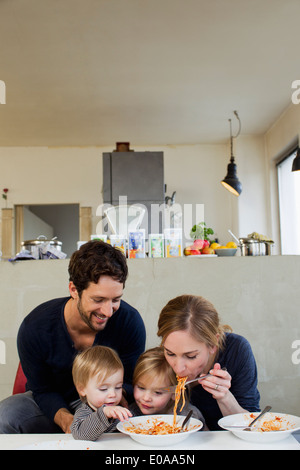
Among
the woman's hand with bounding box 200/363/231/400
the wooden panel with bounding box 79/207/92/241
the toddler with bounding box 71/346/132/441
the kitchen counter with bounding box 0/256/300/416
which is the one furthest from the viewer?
the wooden panel with bounding box 79/207/92/241

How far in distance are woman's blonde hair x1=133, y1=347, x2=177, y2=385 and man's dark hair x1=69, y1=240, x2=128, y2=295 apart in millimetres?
286

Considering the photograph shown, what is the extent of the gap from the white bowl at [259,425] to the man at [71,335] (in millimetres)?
512

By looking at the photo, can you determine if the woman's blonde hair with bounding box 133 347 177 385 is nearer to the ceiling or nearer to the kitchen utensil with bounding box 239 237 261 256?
the kitchen utensil with bounding box 239 237 261 256

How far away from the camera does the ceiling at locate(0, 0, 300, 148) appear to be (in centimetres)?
312

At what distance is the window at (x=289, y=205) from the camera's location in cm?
485

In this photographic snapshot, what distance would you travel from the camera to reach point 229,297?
6.73 feet

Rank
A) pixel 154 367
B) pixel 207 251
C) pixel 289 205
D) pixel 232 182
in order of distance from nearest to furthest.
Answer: pixel 154 367
pixel 207 251
pixel 232 182
pixel 289 205

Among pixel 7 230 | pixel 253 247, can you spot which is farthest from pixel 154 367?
pixel 7 230

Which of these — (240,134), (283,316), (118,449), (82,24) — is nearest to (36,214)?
(240,134)

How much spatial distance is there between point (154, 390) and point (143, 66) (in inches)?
117

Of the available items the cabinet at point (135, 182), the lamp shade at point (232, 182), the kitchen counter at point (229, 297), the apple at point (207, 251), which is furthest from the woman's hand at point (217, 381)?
the lamp shade at point (232, 182)

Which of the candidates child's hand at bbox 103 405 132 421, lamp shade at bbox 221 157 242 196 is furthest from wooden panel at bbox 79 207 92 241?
child's hand at bbox 103 405 132 421

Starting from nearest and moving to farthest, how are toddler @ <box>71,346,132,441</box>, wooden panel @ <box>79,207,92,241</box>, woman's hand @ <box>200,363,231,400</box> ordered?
woman's hand @ <box>200,363,231,400</box> < toddler @ <box>71,346,132,441</box> < wooden panel @ <box>79,207,92,241</box>

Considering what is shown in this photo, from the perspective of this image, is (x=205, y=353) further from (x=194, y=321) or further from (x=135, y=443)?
→ (x=135, y=443)
